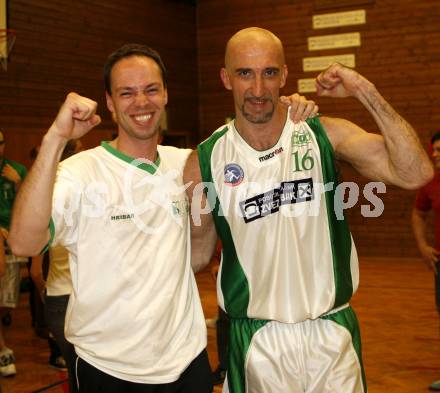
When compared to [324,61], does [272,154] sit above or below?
below

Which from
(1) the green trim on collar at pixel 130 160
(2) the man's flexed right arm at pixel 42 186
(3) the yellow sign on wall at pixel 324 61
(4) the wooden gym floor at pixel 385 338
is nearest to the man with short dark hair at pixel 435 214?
(4) the wooden gym floor at pixel 385 338

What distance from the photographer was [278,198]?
3.15 m

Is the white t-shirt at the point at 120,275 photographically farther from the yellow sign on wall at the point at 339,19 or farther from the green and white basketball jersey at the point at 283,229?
the yellow sign on wall at the point at 339,19

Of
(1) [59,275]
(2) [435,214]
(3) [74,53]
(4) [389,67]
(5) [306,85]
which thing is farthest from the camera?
(5) [306,85]

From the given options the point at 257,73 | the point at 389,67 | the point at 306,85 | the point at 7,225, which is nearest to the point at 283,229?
the point at 257,73

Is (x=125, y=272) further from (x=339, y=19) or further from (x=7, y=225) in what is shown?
(x=339, y=19)

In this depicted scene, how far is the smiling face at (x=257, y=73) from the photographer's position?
10.4ft

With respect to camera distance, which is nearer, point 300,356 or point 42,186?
point 42,186

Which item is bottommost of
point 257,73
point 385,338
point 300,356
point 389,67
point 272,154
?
point 385,338

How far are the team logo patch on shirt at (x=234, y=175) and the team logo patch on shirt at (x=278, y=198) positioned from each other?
0.42 ft

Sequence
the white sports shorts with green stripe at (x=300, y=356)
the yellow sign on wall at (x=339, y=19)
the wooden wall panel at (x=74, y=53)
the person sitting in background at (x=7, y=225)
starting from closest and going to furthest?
the white sports shorts with green stripe at (x=300, y=356) < the person sitting in background at (x=7, y=225) < the wooden wall panel at (x=74, y=53) < the yellow sign on wall at (x=339, y=19)

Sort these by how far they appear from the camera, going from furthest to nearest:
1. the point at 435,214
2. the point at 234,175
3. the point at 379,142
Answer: the point at 435,214 < the point at 234,175 < the point at 379,142

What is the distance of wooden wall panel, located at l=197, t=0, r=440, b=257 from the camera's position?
494 inches

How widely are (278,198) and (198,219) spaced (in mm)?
454
